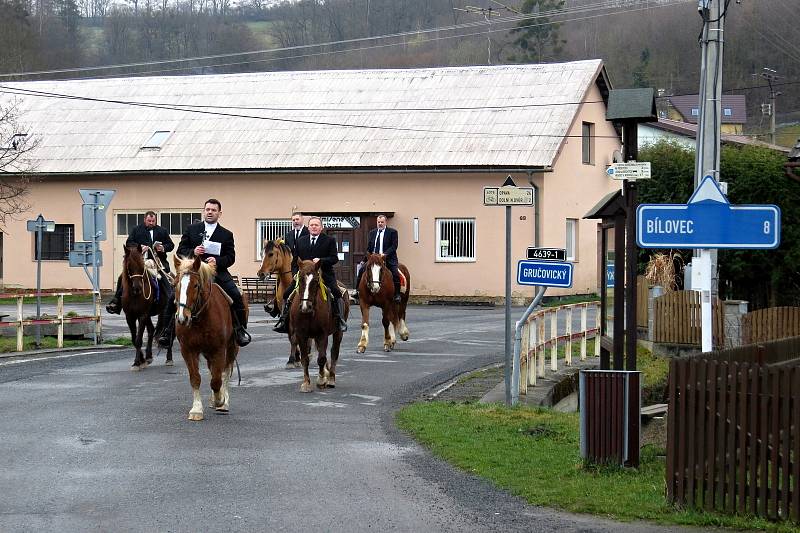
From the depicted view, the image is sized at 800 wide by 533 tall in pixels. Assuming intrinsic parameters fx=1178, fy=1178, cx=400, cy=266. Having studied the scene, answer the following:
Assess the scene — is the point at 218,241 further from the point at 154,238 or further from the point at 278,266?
the point at 154,238

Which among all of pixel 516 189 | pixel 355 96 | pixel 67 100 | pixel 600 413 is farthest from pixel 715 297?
pixel 67 100

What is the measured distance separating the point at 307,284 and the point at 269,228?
28793 mm

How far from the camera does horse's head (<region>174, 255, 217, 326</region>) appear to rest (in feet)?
43.5

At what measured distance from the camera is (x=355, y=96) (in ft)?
156

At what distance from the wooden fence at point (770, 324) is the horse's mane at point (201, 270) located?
12.5m

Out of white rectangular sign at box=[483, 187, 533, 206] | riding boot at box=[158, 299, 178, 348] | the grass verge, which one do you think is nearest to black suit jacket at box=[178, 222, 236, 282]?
riding boot at box=[158, 299, 178, 348]

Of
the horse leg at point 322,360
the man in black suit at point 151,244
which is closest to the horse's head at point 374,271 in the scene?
the man in black suit at point 151,244

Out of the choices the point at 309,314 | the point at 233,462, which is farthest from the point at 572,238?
the point at 233,462

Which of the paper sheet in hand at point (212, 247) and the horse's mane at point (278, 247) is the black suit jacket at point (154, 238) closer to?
the horse's mane at point (278, 247)

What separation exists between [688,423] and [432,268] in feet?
108

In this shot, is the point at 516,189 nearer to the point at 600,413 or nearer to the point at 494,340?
the point at 600,413

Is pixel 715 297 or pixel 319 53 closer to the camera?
pixel 715 297

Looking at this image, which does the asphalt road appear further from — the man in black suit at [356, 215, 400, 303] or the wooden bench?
the wooden bench

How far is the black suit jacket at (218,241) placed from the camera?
14719 millimetres
